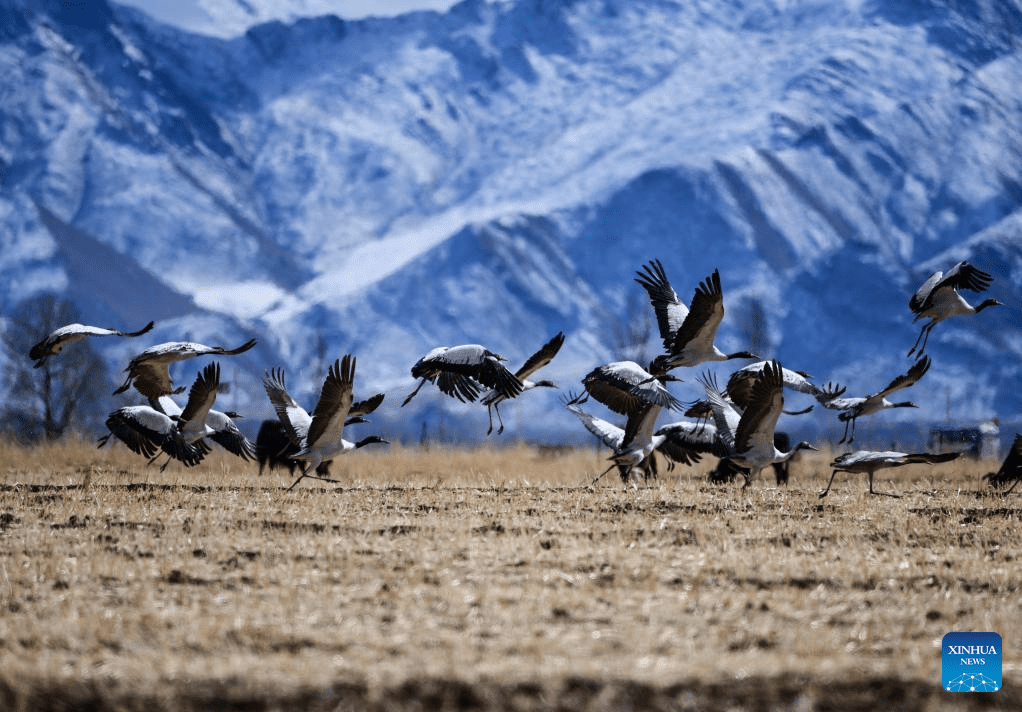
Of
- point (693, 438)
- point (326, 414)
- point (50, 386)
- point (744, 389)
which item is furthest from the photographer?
point (50, 386)

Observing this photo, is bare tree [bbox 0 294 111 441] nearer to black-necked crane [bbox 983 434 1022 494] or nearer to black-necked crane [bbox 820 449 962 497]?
black-necked crane [bbox 983 434 1022 494]

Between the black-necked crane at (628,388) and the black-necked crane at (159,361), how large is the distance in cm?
360

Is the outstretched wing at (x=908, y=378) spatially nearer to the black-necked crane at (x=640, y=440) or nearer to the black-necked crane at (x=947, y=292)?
the black-necked crane at (x=947, y=292)

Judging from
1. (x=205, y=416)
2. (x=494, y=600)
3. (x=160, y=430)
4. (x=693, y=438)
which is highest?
(x=693, y=438)

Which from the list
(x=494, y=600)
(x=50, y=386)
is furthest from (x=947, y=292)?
(x=50, y=386)

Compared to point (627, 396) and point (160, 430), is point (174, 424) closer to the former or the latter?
point (160, 430)

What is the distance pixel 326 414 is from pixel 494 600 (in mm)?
5306

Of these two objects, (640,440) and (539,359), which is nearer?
(640,440)

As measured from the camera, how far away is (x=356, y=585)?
7.97 meters

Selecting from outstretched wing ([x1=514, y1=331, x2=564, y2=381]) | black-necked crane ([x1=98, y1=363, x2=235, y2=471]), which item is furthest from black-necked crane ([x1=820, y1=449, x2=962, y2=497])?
black-necked crane ([x1=98, y1=363, x2=235, y2=471])

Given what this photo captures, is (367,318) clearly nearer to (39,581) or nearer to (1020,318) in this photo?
(1020,318)

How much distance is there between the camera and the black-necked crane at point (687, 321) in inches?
517

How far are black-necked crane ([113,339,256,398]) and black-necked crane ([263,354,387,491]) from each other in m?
Answer: 0.80

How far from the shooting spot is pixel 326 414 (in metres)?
12.5
